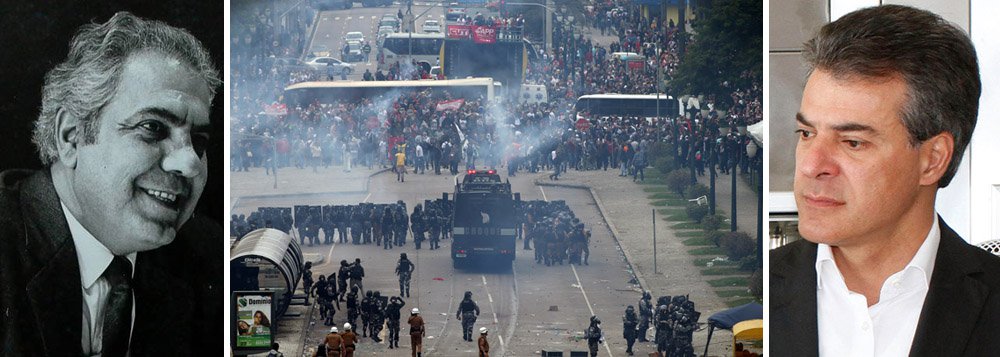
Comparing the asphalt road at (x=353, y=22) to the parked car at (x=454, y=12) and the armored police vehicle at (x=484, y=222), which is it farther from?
the armored police vehicle at (x=484, y=222)

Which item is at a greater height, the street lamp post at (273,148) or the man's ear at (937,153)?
the street lamp post at (273,148)

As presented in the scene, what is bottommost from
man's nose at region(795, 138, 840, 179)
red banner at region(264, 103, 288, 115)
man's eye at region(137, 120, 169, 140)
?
man's nose at region(795, 138, 840, 179)

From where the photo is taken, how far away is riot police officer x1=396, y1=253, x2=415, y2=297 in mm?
6238

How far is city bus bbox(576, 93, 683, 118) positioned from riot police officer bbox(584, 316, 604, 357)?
1193mm

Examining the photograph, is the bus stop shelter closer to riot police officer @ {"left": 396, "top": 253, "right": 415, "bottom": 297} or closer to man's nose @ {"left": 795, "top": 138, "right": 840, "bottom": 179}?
riot police officer @ {"left": 396, "top": 253, "right": 415, "bottom": 297}

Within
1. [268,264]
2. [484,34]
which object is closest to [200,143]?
[268,264]

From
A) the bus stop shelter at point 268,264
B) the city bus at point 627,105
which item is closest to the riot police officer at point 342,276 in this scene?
the bus stop shelter at point 268,264

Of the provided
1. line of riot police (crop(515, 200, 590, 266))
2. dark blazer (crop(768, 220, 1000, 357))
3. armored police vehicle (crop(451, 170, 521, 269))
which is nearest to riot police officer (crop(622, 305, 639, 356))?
line of riot police (crop(515, 200, 590, 266))

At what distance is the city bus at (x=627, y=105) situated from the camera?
627 centimetres

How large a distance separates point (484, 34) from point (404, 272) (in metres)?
1.42

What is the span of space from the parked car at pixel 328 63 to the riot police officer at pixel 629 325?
2.08 metres

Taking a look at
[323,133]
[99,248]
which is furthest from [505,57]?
[99,248]

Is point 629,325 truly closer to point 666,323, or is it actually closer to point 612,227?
point 666,323

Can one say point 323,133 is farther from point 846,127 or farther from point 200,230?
point 846,127
